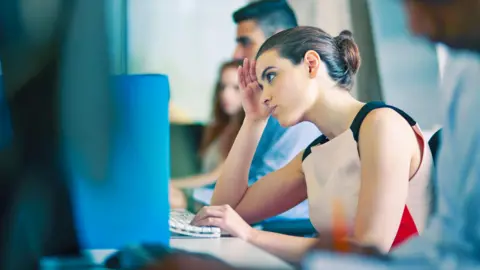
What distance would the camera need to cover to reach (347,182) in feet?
3.06

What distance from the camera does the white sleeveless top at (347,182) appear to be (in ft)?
3.04

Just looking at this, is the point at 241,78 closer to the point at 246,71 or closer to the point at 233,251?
the point at 246,71

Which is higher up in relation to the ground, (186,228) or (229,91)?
(229,91)

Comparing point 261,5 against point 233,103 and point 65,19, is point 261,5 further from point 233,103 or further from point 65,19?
point 65,19

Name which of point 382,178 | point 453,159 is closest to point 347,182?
point 382,178

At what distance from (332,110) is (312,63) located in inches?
3.0

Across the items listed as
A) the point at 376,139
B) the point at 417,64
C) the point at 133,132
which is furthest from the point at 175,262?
the point at 417,64

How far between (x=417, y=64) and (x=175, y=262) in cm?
48

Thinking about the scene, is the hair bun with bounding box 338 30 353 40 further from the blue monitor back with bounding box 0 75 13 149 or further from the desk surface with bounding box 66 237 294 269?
the blue monitor back with bounding box 0 75 13 149

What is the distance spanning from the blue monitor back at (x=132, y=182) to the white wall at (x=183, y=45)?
0.13 feet

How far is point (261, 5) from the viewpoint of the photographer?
974 millimetres

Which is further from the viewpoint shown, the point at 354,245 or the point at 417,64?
the point at 417,64

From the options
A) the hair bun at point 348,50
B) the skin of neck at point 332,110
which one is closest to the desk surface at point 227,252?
the skin of neck at point 332,110

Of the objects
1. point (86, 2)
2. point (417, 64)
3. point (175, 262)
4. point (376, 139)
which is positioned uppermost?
point (86, 2)
